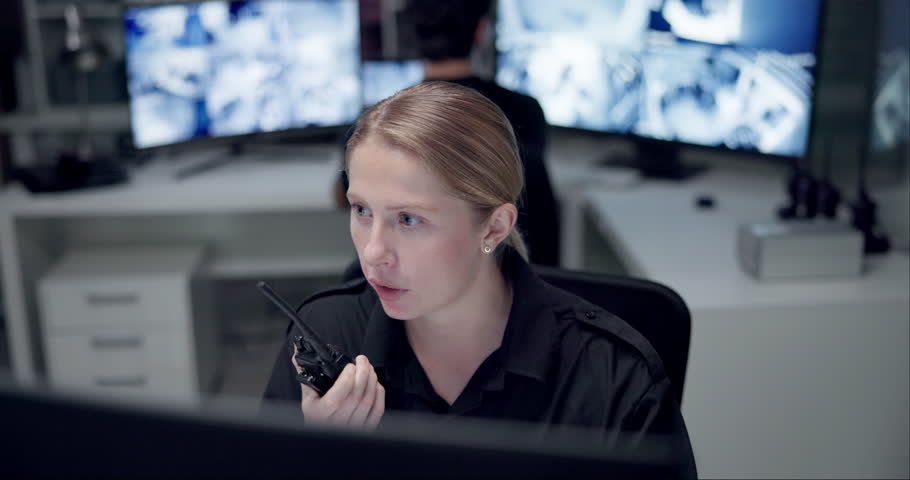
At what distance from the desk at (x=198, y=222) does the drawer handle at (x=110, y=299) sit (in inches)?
8.5

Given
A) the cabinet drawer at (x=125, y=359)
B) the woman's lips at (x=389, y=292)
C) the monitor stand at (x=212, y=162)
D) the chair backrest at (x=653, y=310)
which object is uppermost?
the woman's lips at (x=389, y=292)

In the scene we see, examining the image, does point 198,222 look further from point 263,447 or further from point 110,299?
point 263,447

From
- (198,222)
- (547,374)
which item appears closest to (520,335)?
(547,374)

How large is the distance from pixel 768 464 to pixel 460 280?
3.47 feet

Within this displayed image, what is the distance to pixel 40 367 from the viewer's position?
9.48ft

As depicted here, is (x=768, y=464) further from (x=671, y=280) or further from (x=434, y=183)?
(x=434, y=183)

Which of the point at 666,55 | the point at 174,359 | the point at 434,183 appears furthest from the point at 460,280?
the point at 174,359

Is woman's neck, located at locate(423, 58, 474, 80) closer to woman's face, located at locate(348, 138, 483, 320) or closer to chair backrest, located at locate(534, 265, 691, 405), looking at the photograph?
chair backrest, located at locate(534, 265, 691, 405)

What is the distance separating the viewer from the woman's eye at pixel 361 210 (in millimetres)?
1065

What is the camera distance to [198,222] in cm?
324

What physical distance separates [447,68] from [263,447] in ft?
6.43

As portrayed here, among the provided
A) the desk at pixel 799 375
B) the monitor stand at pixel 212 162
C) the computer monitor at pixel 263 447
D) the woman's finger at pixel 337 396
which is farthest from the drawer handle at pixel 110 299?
the computer monitor at pixel 263 447

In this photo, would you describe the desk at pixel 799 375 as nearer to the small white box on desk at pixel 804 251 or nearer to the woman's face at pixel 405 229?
the small white box on desk at pixel 804 251

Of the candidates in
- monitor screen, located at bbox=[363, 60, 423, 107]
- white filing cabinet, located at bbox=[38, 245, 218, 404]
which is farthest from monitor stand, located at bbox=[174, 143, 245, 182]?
monitor screen, located at bbox=[363, 60, 423, 107]
